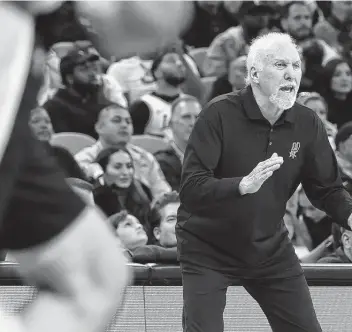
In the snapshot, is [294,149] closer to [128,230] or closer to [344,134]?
[128,230]

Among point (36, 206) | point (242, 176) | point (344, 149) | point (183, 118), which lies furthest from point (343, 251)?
point (36, 206)

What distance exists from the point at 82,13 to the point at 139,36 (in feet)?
0.40

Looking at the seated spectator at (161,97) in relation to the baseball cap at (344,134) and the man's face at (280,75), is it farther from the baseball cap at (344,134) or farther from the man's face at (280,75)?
the man's face at (280,75)

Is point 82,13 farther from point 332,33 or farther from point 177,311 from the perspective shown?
point 332,33

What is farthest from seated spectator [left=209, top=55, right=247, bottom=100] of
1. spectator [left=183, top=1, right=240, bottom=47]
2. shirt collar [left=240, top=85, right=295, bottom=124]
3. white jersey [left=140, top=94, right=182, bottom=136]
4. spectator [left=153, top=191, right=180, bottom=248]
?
shirt collar [left=240, top=85, right=295, bottom=124]

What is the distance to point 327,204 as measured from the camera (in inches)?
187

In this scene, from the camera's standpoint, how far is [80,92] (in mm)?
8211

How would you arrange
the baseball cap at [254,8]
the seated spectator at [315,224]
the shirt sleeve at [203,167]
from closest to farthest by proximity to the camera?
1. the shirt sleeve at [203,167]
2. the seated spectator at [315,224]
3. the baseball cap at [254,8]

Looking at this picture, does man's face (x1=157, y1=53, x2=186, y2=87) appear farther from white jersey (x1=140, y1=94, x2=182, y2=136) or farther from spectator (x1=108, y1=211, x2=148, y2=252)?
spectator (x1=108, y1=211, x2=148, y2=252)

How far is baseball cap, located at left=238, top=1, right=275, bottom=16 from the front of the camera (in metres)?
10.0

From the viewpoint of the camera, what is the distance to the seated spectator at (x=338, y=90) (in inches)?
370

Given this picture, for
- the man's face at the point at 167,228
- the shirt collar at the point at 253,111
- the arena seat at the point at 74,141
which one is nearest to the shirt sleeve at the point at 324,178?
the shirt collar at the point at 253,111

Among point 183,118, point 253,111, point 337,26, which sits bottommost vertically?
point 337,26

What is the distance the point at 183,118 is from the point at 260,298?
11.6 ft
